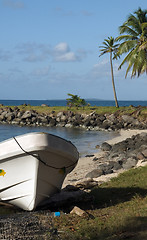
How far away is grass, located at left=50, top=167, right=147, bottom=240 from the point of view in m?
5.80

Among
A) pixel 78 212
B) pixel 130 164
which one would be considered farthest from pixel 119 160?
pixel 78 212

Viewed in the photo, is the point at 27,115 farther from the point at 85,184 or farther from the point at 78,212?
the point at 78,212

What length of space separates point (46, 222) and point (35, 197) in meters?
1.23

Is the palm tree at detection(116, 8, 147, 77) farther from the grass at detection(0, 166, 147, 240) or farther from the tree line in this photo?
the grass at detection(0, 166, 147, 240)

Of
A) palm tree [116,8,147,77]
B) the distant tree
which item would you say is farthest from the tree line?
the distant tree

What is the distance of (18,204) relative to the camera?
785cm

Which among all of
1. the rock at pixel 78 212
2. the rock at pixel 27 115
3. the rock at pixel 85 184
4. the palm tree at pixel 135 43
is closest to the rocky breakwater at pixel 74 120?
the rock at pixel 27 115

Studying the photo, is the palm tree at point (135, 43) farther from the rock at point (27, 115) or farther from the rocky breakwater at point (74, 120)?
the rock at point (27, 115)

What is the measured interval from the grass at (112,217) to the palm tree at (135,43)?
22.1 meters

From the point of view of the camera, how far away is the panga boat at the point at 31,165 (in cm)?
733

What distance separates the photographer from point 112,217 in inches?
269

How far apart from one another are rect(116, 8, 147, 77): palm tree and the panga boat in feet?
79.3

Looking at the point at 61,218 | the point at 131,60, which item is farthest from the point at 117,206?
the point at 131,60

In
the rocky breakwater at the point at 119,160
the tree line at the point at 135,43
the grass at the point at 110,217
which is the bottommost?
the rocky breakwater at the point at 119,160
